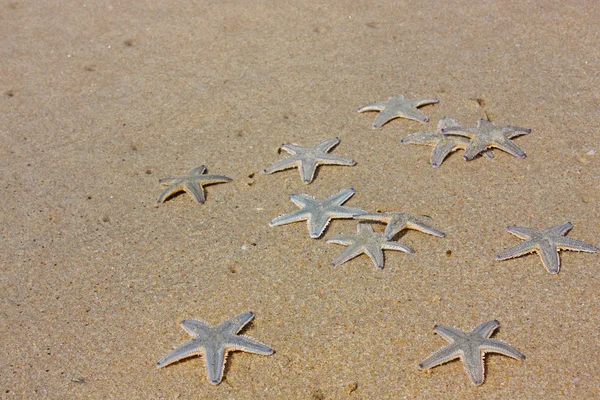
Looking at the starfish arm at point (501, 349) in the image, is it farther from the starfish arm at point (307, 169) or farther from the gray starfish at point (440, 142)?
the starfish arm at point (307, 169)

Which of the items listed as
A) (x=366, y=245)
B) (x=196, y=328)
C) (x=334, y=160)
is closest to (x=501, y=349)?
(x=366, y=245)

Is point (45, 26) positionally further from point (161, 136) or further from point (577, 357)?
point (577, 357)

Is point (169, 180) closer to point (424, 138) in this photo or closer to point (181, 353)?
point (181, 353)

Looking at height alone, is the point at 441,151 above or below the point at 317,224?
above

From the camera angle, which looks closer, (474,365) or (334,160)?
(474,365)

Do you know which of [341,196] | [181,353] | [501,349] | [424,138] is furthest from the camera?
[424,138]

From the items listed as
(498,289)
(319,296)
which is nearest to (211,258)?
(319,296)

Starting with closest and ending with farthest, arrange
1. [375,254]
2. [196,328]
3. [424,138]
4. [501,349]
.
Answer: [501,349] → [196,328] → [375,254] → [424,138]
